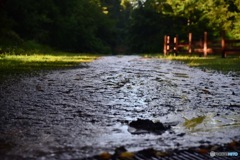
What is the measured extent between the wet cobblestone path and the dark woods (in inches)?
728

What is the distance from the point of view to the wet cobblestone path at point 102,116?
2957mm

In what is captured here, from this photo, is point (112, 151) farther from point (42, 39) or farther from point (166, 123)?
point (42, 39)

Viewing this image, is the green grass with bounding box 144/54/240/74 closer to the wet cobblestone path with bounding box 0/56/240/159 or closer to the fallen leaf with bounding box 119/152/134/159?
the wet cobblestone path with bounding box 0/56/240/159

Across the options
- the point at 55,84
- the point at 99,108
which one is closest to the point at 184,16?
the point at 55,84

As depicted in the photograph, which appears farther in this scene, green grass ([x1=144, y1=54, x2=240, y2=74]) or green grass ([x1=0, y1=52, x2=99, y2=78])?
green grass ([x1=144, y1=54, x2=240, y2=74])

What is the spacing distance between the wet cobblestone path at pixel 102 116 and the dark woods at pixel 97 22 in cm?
1848

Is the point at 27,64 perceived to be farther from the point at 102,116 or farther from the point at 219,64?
the point at 102,116

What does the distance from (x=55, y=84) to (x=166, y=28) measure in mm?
32676

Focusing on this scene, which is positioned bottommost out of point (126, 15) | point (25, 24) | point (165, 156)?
point (165, 156)

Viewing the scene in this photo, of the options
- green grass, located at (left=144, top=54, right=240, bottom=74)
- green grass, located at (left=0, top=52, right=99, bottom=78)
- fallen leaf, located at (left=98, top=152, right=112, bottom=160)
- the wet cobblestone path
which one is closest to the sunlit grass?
green grass, located at (left=0, top=52, right=99, bottom=78)

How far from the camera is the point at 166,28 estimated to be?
38594 millimetres

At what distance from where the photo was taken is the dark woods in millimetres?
28375

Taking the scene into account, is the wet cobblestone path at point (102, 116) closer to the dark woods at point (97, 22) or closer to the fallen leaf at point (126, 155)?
the fallen leaf at point (126, 155)

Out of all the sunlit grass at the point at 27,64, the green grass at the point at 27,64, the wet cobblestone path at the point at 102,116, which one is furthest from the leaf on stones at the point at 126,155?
the sunlit grass at the point at 27,64
